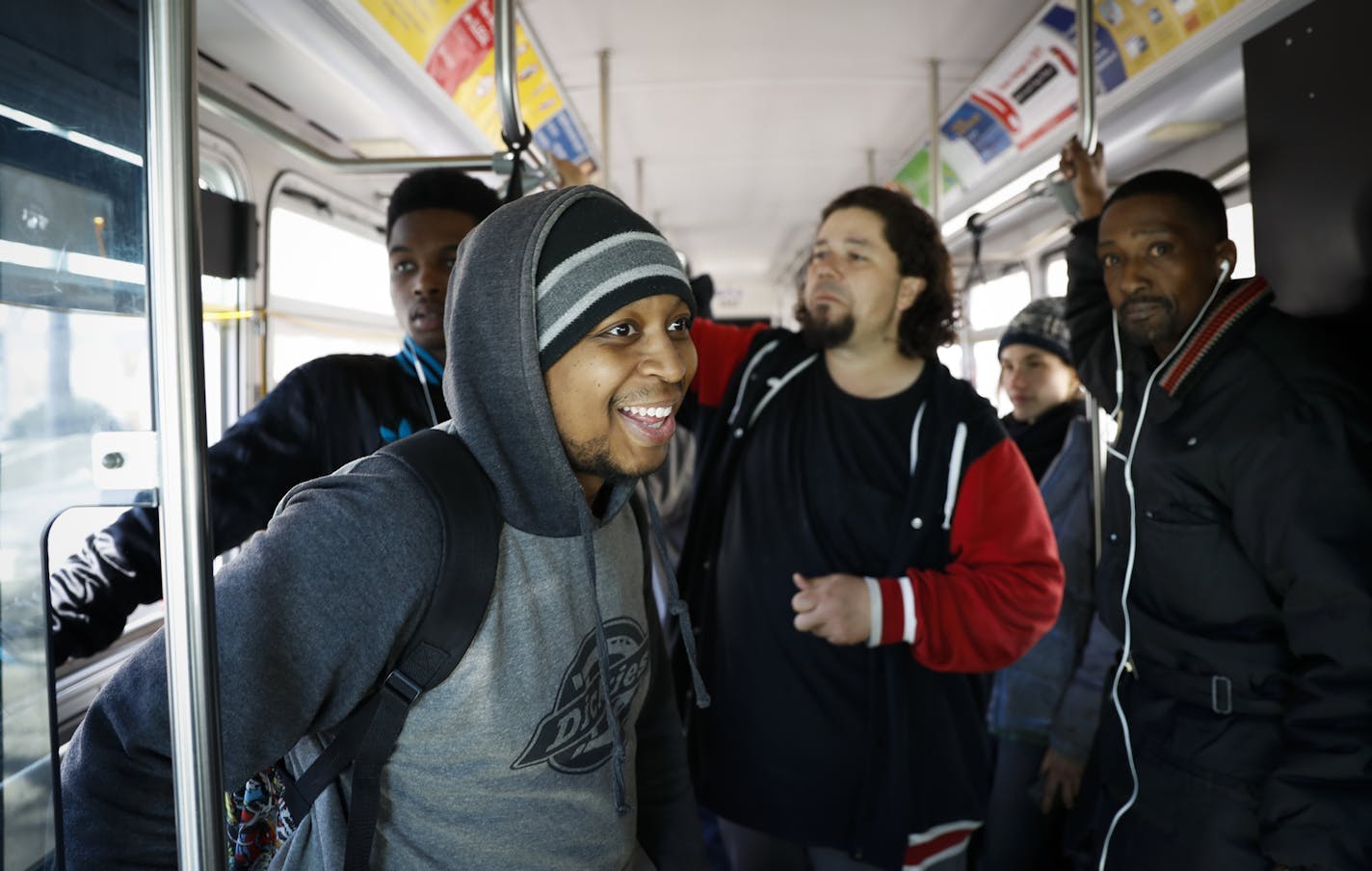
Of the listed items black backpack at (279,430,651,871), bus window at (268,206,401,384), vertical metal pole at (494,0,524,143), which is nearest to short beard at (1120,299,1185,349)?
vertical metal pole at (494,0,524,143)

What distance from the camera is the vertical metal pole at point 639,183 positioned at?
4.30 meters

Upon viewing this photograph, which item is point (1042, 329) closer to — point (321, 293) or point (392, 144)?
point (392, 144)

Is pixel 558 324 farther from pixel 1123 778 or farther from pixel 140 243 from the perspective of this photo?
pixel 1123 778

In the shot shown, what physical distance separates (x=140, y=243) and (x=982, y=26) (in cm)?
281

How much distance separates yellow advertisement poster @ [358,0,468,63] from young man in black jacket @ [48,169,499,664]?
1.40ft

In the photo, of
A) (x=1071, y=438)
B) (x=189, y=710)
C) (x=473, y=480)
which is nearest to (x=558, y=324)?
(x=473, y=480)

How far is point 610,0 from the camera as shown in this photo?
235cm

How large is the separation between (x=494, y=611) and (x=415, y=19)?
70.0 inches

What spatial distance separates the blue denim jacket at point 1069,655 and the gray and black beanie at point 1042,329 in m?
0.42

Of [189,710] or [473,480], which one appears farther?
[473,480]

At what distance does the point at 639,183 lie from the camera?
4551mm

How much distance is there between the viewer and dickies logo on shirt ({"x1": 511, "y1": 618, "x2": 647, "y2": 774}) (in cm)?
92

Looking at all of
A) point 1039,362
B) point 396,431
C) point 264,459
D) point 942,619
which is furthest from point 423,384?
point 1039,362

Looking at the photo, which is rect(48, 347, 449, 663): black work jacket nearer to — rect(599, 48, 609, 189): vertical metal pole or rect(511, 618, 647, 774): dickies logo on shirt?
rect(511, 618, 647, 774): dickies logo on shirt
